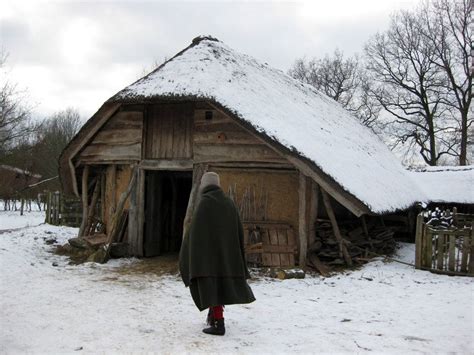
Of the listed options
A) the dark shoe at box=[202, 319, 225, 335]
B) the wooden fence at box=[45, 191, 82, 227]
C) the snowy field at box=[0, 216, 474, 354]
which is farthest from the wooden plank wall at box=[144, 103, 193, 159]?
the wooden fence at box=[45, 191, 82, 227]

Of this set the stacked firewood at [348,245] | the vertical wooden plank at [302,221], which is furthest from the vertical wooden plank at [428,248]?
the vertical wooden plank at [302,221]

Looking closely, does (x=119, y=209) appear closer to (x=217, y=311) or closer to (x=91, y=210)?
(x=91, y=210)

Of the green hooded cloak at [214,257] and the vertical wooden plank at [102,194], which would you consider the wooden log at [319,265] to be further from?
the vertical wooden plank at [102,194]

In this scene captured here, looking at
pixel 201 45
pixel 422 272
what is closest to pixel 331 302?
pixel 422 272

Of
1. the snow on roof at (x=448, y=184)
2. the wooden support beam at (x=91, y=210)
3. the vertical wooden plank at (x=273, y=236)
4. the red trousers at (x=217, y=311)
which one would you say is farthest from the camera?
the snow on roof at (x=448, y=184)

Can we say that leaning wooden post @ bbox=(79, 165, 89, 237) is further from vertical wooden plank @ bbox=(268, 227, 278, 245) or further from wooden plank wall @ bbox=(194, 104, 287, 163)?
vertical wooden plank @ bbox=(268, 227, 278, 245)

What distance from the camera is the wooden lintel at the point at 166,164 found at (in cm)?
999

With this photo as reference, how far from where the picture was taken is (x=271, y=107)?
34.4 feet

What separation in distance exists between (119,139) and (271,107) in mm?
3456

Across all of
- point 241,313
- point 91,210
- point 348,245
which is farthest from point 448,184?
point 241,313

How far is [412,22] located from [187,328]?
29.5 meters

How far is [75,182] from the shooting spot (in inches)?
474

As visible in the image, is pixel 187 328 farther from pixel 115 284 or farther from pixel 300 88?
pixel 300 88

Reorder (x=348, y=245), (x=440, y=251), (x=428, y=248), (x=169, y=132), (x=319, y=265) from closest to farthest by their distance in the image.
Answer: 1. (x=440, y=251)
2. (x=428, y=248)
3. (x=319, y=265)
4. (x=348, y=245)
5. (x=169, y=132)
